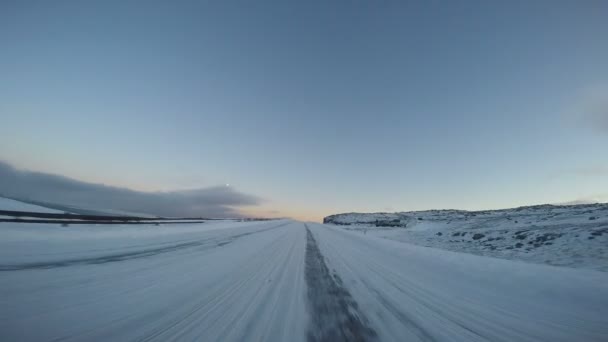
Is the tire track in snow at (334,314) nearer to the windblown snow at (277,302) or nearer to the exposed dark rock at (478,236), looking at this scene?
the windblown snow at (277,302)

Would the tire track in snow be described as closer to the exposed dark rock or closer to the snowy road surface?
the snowy road surface

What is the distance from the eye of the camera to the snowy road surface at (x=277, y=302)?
2.71 metres

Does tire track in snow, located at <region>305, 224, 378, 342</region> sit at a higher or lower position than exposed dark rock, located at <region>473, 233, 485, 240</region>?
lower

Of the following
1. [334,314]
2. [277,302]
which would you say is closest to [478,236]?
[334,314]

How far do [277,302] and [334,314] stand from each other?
937mm

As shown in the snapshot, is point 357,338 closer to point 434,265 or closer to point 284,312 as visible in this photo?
point 284,312

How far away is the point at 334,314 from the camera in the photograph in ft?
11.1

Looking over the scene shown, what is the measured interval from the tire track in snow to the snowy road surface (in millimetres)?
15

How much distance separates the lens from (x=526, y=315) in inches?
150

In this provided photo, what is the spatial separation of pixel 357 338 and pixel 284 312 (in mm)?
1107

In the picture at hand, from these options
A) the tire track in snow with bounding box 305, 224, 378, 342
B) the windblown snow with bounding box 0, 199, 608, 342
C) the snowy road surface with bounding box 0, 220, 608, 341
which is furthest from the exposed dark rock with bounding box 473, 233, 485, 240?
the tire track in snow with bounding box 305, 224, 378, 342

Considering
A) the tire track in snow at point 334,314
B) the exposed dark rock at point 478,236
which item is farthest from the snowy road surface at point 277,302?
the exposed dark rock at point 478,236

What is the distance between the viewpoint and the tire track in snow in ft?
9.02

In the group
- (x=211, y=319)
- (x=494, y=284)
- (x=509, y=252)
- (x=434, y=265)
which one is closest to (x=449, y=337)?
(x=211, y=319)
